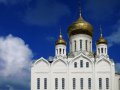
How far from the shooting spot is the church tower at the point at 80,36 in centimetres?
4719

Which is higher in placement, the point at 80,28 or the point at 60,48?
the point at 80,28

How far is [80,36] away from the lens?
4759cm

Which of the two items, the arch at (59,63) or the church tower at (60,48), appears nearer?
the arch at (59,63)

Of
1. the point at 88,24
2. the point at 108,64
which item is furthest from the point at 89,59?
the point at 88,24

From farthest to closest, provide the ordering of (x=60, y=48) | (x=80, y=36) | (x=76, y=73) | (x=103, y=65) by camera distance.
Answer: (x=80, y=36)
(x=60, y=48)
(x=103, y=65)
(x=76, y=73)

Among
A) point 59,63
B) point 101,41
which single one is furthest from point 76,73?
point 101,41

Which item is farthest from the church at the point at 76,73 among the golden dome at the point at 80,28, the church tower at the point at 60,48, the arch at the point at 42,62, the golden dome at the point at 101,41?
the golden dome at the point at 80,28

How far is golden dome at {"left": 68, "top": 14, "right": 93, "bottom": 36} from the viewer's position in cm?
4772

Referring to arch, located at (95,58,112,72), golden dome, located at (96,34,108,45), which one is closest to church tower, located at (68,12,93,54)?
golden dome, located at (96,34,108,45)

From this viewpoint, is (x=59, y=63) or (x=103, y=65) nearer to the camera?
(x=103, y=65)

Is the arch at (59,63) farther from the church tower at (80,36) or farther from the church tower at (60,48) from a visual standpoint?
the church tower at (80,36)

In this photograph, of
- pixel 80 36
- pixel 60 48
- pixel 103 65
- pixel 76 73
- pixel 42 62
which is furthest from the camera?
pixel 80 36

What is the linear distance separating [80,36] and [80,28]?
99 cm

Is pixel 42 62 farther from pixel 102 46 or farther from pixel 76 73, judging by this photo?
pixel 102 46
